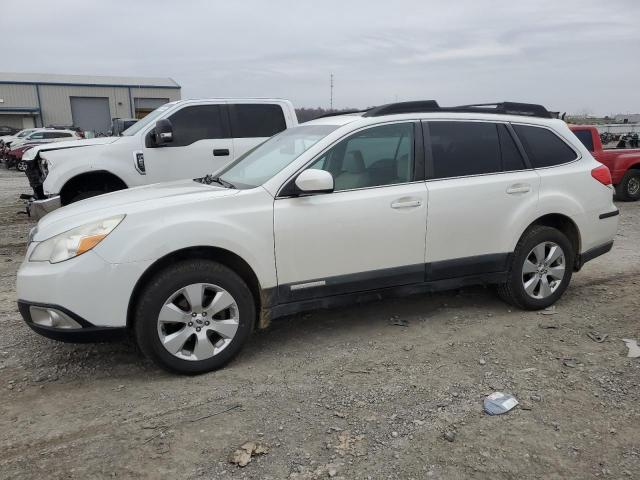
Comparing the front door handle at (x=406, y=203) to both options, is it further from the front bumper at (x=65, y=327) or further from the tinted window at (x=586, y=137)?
the tinted window at (x=586, y=137)

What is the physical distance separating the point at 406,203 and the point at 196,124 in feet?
14.9

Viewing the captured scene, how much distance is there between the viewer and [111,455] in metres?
2.74

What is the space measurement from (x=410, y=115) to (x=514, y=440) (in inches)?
100

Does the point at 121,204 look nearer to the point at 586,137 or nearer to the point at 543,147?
the point at 543,147

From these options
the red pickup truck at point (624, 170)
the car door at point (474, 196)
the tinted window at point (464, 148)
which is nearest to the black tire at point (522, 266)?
the car door at point (474, 196)

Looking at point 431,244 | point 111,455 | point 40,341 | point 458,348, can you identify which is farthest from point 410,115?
point 40,341

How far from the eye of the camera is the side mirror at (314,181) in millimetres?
3566

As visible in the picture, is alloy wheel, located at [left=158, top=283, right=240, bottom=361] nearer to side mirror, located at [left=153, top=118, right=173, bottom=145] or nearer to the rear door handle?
the rear door handle

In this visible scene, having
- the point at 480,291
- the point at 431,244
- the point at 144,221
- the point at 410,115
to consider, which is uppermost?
the point at 410,115

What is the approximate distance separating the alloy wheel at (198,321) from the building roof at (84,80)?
2121 inches

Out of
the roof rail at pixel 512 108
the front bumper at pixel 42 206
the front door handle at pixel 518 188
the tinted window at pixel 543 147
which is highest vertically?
the roof rail at pixel 512 108

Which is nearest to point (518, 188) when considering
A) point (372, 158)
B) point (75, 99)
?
point (372, 158)

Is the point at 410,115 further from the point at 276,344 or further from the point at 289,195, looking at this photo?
the point at 276,344

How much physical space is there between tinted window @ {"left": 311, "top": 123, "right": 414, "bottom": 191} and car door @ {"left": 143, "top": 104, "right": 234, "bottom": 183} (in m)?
3.95
